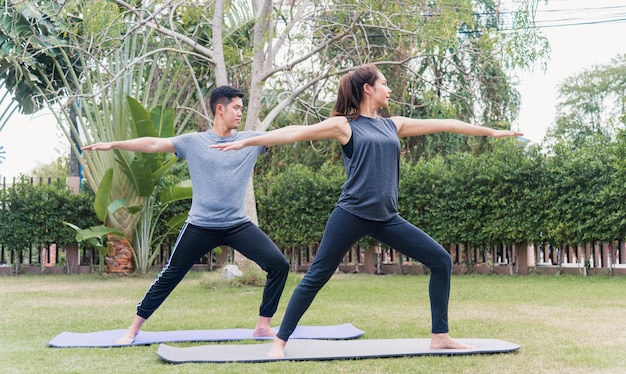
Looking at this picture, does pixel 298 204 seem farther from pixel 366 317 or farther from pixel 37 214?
pixel 366 317

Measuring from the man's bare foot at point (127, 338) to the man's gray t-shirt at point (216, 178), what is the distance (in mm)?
1039

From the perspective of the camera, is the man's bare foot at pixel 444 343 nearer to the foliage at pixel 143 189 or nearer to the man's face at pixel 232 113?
the man's face at pixel 232 113

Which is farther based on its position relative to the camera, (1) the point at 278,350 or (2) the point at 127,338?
(2) the point at 127,338

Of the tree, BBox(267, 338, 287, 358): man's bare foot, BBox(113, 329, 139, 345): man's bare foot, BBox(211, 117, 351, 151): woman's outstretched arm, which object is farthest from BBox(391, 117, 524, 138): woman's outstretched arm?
the tree

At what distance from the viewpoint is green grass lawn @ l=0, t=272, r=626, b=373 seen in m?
4.57

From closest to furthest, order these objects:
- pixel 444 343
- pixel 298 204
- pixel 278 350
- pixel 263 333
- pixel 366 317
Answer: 1. pixel 278 350
2. pixel 444 343
3. pixel 263 333
4. pixel 366 317
5. pixel 298 204

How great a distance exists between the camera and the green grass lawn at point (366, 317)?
4.57 m

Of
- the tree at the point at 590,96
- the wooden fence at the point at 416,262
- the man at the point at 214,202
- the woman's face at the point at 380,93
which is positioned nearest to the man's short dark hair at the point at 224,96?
the man at the point at 214,202

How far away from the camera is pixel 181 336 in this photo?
233 inches

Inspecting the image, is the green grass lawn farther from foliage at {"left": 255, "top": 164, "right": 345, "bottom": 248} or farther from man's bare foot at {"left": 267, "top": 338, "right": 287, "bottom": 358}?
foliage at {"left": 255, "top": 164, "right": 345, "bottom": 248}

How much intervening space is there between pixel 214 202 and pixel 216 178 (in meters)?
0.19

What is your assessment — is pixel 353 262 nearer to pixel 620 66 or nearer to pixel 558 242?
pixel 558 242

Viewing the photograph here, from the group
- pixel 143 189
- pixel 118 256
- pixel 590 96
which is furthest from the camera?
pixel 590 96

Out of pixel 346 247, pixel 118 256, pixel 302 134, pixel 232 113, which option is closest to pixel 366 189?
pixel 346 247
